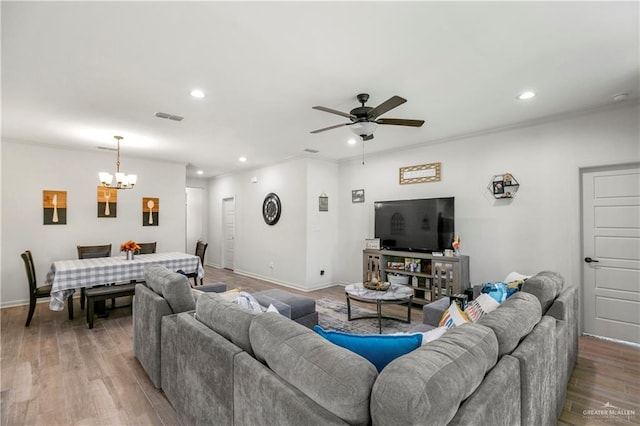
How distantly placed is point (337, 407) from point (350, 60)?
2348mm

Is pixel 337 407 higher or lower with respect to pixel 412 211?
lower

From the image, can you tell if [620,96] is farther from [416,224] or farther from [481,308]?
[481,308]

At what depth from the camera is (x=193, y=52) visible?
7.64 ft

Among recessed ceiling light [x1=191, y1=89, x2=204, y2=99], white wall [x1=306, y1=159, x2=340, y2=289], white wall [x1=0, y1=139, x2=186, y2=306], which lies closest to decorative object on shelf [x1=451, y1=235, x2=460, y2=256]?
white wall [x1=306, y1=159, x2=340, y2=289]

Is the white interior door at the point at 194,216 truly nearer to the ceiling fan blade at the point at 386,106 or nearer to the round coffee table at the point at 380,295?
the round coffee table at the point at 380,295

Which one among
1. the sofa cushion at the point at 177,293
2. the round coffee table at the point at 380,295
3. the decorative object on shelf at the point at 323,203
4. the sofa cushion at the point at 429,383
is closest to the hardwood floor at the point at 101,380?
the sofa cushion at the point at 177,293

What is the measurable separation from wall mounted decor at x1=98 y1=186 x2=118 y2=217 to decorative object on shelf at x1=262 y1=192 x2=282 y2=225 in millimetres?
2805

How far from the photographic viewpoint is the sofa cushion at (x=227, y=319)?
1596mm

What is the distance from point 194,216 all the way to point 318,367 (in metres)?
8.89

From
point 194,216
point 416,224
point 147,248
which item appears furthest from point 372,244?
point 194,216

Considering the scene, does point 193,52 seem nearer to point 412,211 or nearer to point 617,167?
point 412,211

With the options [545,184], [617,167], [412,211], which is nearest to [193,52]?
[412,211]

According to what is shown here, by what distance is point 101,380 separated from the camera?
259cm

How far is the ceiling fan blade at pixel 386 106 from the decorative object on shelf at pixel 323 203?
3.18m
